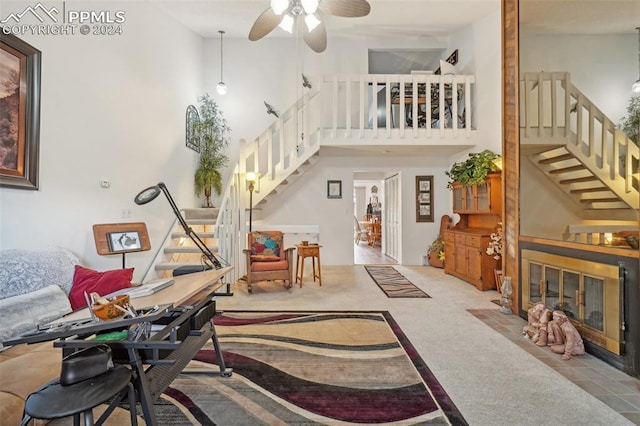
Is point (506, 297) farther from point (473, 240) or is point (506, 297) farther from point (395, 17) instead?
point (395, 17)

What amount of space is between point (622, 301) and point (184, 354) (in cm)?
310

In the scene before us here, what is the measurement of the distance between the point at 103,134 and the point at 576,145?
481 centimetres

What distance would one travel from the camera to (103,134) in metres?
3.38

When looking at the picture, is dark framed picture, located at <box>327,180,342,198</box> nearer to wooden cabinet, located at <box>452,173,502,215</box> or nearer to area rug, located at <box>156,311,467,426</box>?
wooden cabinet, located at <box>452,173,502,215</box>

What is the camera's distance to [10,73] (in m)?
2.32

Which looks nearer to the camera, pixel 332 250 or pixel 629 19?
pixel 629 19

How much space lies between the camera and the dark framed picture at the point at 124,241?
10.3 feet

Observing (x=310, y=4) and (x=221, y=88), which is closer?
(x=310, y=4)

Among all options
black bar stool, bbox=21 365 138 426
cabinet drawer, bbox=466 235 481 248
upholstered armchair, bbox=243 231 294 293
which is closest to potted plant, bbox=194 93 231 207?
upholstered armchair, bbox=243 231 294 293

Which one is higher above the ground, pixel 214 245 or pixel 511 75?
pixel 511 75

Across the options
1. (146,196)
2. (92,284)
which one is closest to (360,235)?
(92,284)

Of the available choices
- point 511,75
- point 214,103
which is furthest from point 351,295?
point 214,103

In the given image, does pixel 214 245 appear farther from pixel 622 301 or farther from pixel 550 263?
pixel 622 301

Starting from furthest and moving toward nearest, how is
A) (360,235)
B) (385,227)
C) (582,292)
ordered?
(360,235) < (385,227) < (582,292)
